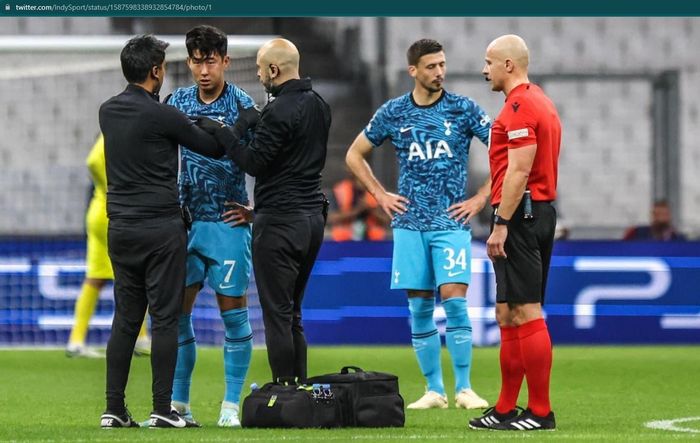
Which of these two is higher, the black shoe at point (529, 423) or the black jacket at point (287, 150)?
the black jacket at point (287, 150)

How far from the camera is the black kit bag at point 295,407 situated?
7375 millimetres

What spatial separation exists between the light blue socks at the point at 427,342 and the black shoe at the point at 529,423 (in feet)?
5.38

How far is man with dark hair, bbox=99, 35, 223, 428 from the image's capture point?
7312 millimetres

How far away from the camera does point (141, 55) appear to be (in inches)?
289

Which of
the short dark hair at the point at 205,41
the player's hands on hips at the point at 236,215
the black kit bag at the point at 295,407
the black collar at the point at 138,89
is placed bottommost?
the black kit bag at the point at 295,407

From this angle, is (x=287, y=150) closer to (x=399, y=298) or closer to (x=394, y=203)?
(x=394, y=203)

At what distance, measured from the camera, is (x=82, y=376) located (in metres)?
11.2

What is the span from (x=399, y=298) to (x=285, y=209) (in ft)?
20.6

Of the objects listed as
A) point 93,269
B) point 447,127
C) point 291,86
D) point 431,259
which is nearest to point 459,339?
point 431,259

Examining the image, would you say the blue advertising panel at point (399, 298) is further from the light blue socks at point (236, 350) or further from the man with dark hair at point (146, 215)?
the man with dark hair at point (146, 215)

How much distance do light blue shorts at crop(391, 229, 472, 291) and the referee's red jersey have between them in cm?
153

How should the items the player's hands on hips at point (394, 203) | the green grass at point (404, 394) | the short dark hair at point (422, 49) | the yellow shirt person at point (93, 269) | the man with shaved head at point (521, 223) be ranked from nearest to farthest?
the green grass at point (404, 394) → the man with shaved head at point (521, 223) → the short dark hair at point (422, 49) → the player's hands on hips at point (394, 203) → the yellow shirt person at point (93, 269)

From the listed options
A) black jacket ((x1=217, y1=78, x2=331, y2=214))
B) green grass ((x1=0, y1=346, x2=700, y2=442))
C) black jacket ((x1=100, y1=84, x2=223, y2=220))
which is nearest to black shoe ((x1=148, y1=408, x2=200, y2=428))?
green grass ((x1=0, y1=346, x2=700, y2=442))

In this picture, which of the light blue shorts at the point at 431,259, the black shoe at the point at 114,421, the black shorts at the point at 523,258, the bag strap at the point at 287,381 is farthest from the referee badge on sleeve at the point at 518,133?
the black shoe at the point at 114,421
